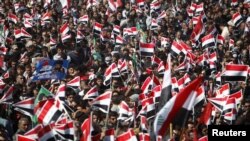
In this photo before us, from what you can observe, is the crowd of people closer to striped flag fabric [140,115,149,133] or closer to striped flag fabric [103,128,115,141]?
striped flag fabric [140,115,149,133]

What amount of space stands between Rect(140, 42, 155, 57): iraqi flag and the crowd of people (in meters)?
0.03

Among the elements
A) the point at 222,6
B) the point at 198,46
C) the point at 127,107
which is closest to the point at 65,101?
the point at 127,107

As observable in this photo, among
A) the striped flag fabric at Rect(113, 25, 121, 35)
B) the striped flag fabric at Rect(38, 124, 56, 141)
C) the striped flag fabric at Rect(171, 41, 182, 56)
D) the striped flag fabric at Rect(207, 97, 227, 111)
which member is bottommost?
the striped flag fabric at Rect(207, 97, 227, 111)

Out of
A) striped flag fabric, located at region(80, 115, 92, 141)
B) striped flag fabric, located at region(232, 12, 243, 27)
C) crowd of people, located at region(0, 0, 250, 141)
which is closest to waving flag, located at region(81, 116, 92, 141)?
striped flag fabric, located at region(80, 115, 92, 141)

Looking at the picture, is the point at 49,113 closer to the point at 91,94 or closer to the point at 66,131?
the point at 66,131

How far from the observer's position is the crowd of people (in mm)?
A: 13000

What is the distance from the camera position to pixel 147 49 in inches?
719

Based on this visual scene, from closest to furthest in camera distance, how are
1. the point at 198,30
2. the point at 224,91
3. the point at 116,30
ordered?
1. the point at 224,91
2. the point at 198,30
3. the point at 116,30

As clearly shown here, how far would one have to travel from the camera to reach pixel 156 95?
527 inches

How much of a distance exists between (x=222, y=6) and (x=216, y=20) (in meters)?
1.99

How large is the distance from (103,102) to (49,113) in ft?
5.68

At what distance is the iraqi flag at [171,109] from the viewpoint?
9.59 metres

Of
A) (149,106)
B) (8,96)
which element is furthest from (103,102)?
(8,96)

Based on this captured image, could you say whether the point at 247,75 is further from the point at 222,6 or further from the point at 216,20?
the point at 222,6
